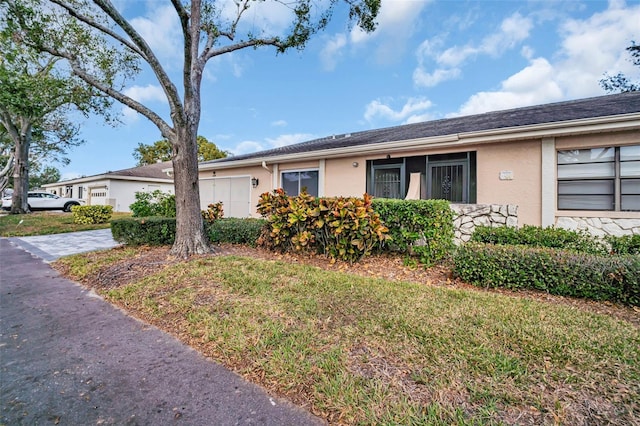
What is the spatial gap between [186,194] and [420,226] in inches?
192

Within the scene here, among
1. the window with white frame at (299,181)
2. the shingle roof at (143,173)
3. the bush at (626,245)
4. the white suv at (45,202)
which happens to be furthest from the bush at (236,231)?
the white suv at (45,202)

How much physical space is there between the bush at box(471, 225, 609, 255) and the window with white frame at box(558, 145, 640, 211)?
83 centimetres

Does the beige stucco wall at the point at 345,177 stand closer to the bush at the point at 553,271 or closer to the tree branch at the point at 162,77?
the bush at the point at 553,271

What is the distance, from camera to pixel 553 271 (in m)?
3.89

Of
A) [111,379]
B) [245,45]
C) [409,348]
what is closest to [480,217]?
[409,348]

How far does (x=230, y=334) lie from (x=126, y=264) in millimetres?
3801

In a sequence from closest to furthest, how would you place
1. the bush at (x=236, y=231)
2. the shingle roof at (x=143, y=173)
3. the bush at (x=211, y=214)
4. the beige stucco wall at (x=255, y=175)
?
the bush at (x=236, y=231) < the bush at (x=211, y=214) < the beige stucco wall at (x=255, y=175) < the shingle roof at (x=143, y=173)

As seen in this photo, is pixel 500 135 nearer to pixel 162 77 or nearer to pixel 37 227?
pixel 162 77

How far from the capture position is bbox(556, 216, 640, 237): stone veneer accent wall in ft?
18.1

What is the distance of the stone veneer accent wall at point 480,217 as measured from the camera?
652 centimetres

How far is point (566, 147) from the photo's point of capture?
6.03 metres

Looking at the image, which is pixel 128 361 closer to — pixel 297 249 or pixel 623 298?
pixel 297 249

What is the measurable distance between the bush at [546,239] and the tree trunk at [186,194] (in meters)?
5.85

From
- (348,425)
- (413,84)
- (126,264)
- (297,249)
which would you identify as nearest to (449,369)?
(348,425)
